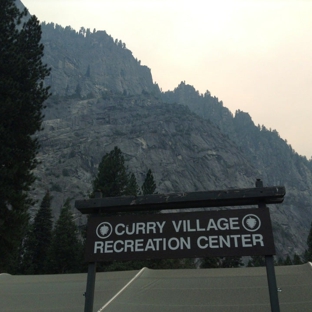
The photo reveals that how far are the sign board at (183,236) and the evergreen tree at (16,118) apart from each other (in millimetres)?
13363

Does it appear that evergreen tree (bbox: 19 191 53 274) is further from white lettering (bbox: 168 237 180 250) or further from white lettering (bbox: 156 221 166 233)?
white lettering (bbox: 168 237 180 250)

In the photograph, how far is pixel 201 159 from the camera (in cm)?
13475

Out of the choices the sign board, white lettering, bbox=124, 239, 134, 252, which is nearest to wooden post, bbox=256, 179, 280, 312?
the sign board

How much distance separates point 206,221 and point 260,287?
14.1ft

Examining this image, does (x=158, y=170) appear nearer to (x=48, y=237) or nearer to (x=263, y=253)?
(x=48, y=237)

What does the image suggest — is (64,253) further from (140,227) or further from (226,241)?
(226,241)

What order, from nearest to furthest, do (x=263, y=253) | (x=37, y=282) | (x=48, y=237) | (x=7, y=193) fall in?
(x=263, y=253)
(x=37, y=282)
(x=7, y=193)
(x=48, y=237)

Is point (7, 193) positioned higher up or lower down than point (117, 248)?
higher up

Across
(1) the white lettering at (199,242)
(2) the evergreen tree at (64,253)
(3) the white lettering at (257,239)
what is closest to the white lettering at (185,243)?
(1) the white lettering at (199,242)

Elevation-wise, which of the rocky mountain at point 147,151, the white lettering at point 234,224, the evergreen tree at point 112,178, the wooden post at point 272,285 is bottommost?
the wooden post at point 272,285

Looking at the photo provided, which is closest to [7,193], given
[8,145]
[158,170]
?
[8,145]

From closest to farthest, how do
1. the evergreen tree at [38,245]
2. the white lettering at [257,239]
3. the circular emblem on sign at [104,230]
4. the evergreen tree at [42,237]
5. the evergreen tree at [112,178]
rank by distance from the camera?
the white lettering at [257,239] < the circular emblem on sign at [104,230] < the evergreen tree at [112,178] < the evergreen tree at [38,245] < the evergreen tree at [42,237]

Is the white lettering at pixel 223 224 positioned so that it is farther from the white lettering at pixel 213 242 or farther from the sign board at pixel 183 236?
the white lettering at pixel 213 242

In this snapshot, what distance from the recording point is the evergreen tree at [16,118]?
17.9m
